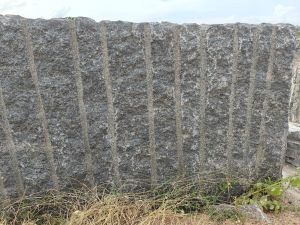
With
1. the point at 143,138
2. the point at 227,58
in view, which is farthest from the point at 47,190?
the point at 227,58

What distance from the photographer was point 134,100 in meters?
3.13

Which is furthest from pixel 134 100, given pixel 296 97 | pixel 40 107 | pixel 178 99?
pixel 296 97

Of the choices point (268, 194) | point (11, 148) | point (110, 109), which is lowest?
point (268, 194)

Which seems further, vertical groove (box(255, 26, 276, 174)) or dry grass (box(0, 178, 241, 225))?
vertical groove (box(255, 26, 276, 174))

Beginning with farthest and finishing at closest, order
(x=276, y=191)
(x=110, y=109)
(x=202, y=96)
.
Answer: (x=276, y=191)
(x=202, y=96)
(x=110, y=109)

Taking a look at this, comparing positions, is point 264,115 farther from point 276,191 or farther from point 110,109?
point 110,109

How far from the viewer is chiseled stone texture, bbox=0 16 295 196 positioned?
116 inches

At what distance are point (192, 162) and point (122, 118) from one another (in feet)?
2.14

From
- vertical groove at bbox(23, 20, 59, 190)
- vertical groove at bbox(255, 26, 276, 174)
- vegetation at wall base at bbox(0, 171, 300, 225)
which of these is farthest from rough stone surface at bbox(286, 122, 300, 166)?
vertical groove at bbox(23, 20, 59, 190)

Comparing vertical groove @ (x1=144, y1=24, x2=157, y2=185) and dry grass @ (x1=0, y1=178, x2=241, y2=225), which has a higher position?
vertical groove @ (x1=144, y1=24, x2=157, y2=185)

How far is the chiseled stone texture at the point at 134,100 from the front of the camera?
9.69 feet

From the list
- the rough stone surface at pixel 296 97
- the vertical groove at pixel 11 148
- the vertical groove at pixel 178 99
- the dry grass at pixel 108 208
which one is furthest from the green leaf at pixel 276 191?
the rough stone surface at pixel 296 97

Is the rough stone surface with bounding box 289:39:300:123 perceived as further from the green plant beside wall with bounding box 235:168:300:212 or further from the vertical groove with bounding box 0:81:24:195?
the vertical groove with bounding box 0:81:24:195

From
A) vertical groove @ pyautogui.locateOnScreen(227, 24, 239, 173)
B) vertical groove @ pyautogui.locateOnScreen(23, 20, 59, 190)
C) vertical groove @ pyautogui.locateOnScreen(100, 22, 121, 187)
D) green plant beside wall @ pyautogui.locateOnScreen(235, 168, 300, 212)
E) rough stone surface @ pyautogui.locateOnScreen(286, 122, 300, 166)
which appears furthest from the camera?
rough stone surface @ pyautogui.locateOnScreen(286, 122, 300, 166)
